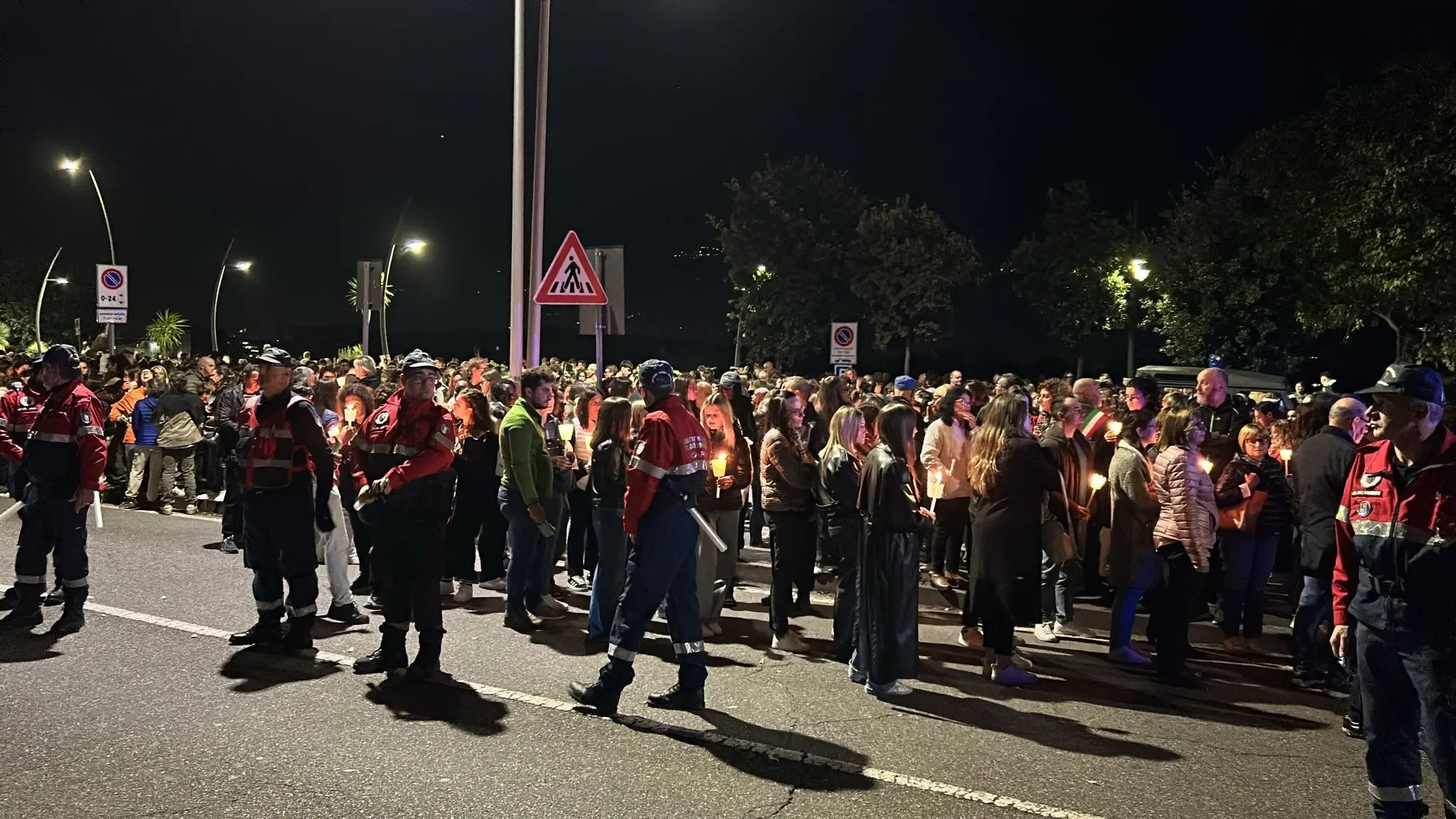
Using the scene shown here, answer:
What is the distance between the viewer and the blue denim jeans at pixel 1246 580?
7.77 meters

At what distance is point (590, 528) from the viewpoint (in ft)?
32.0

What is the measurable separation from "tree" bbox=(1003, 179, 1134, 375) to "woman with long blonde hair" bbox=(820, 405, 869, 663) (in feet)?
120

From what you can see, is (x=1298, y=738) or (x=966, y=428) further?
(x=966, y=428)

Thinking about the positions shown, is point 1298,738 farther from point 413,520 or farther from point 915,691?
point 413,520

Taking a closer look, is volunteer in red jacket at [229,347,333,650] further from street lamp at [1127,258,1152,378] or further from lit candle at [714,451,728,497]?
street lamp at [1127,258,1152,378]

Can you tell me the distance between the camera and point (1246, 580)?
7.88 meters

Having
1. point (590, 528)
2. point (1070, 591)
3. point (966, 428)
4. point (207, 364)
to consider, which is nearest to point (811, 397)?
point (966, 428)

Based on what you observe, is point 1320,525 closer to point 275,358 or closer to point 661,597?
point 661,597

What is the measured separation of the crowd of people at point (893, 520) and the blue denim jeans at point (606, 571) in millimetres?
15

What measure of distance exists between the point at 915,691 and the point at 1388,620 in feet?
9.73

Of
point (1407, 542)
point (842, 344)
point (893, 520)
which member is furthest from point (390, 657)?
point (842, 344)

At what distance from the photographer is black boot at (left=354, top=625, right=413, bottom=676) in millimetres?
6543

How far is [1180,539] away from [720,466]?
3383 mm

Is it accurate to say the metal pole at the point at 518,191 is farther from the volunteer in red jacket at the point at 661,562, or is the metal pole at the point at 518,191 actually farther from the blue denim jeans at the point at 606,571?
the volunteer in red jacket at the point at 661,562
